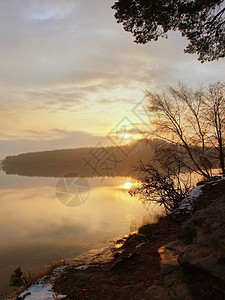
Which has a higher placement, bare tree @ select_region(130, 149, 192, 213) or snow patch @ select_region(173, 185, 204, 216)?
bare tree @ select_region(130, 149, 192, 213)

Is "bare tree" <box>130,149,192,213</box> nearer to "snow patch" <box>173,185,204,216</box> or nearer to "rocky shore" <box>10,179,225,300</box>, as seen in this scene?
"snow patch" <box>173,185,204,216</box>

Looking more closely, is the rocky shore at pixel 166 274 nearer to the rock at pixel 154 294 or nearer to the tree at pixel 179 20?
the rock at pixel 154 294

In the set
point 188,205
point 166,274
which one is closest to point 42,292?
point 166,274

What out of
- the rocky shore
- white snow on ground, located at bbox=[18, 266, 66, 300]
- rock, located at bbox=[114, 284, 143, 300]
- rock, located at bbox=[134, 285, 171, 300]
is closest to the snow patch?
the rocky shore

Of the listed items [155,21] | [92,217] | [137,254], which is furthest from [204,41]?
[92,217]

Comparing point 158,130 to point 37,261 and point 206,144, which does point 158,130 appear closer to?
point 206,144

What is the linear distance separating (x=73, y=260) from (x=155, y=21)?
1111 centimetres

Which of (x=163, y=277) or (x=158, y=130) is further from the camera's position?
(x=158, y=130)

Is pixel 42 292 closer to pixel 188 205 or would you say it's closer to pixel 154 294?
pixel 154 294

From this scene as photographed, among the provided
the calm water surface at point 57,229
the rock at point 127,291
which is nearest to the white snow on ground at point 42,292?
the rock at point 127,291

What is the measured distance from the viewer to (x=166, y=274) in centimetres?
435

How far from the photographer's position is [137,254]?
6.23 meters

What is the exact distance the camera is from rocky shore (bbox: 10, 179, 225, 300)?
329cm

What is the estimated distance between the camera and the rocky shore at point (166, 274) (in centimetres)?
329
